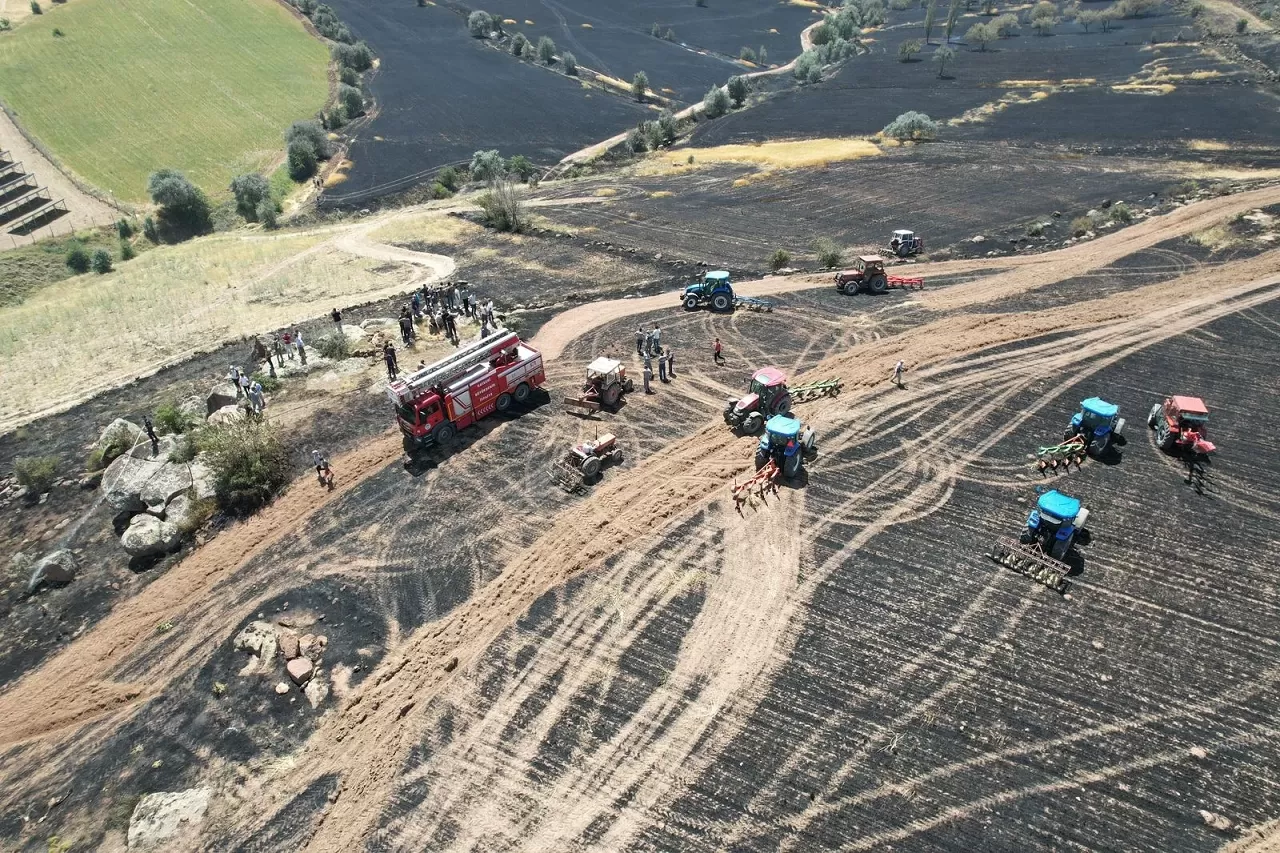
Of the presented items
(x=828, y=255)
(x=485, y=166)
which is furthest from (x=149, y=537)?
(x=485, y=166)

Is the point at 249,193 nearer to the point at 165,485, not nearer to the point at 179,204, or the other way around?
the point at 179,204

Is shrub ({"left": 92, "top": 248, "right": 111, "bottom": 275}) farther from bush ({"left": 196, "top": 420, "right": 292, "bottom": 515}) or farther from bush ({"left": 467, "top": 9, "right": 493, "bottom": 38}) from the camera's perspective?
bush ({"left": 467, "top": 9, "right": 493, "bottom": 38})

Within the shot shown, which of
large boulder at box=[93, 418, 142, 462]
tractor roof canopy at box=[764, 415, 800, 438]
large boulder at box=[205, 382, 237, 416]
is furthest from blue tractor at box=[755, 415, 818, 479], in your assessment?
large boulder at box=[93, 418, 142, 462]

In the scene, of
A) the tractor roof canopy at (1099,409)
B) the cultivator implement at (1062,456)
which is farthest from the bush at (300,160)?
the tractor roof canopy at (1099,409)

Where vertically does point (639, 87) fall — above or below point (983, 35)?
below

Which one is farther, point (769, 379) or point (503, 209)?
point (503, 209)

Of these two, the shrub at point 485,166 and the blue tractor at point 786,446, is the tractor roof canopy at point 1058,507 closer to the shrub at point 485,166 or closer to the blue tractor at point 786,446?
the blue tractor at point 786,446
